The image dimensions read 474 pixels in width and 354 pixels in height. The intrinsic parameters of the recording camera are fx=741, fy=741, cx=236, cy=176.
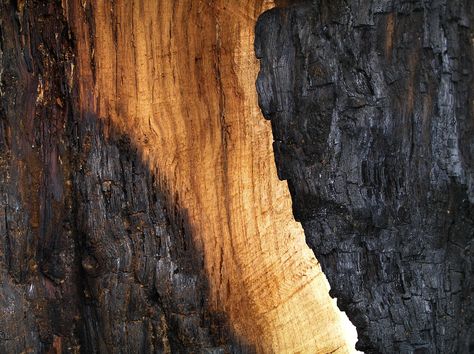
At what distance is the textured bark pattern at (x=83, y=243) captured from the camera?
6.72ft

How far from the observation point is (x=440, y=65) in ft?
6.15

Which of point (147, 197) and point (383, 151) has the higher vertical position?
point (383, 151)

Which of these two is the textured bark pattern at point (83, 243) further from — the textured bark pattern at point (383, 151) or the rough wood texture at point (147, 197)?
the textured bark pattern at point (383, 151)

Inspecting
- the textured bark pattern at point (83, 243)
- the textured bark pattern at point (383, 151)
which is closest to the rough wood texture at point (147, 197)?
the textured bark pattern at point (83, 243)

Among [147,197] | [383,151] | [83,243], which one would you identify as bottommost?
[83,243]

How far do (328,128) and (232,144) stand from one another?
11.3 inches

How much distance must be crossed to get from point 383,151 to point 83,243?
0.87 meters

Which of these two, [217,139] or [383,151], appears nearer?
[383,151]

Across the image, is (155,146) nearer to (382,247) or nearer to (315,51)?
(315,51)

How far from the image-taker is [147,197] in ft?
6.86

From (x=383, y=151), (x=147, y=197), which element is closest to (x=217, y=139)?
(x=147, y=197)

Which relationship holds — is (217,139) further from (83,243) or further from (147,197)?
(83,243)

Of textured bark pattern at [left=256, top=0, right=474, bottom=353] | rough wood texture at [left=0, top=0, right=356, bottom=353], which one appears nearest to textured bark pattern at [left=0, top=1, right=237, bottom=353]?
rough wood texture at [left=0, top=0, right=356, bottom=353]

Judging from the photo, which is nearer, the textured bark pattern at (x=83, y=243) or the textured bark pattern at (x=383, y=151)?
the textured bark pattern at (x=383, y=151)
